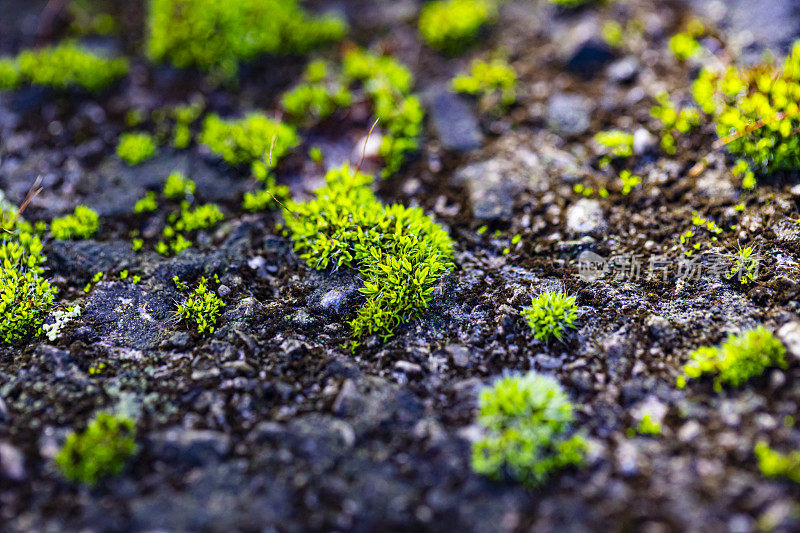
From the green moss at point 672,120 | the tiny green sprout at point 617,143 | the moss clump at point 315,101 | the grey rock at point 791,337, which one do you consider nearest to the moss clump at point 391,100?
the moss clump at point 315,101

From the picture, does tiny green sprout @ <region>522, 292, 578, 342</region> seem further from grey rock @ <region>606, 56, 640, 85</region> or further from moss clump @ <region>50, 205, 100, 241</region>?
moss clump @ <region>50, 205, 100, 241</region>

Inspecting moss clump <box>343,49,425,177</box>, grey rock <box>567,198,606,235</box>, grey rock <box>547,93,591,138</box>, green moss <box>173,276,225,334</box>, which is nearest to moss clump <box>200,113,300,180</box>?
moss clump <box>343,49,425,177</box>

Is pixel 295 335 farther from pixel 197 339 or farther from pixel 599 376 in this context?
pixel 599 376

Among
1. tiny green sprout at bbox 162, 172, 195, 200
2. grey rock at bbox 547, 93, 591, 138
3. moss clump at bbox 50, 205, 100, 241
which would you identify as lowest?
moss clump at bbox 50, 205, 100, 241

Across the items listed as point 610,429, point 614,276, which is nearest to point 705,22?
point 614,276

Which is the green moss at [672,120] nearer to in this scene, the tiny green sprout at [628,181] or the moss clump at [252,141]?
the tiny green sprout at [628,181]

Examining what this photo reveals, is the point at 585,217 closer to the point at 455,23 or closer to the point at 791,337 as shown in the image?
the point at 791,337
